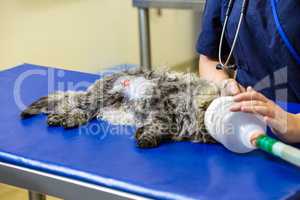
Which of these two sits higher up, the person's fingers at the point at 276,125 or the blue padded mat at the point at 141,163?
the person's fingers at the point at 276,125

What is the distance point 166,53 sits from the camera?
126 inches

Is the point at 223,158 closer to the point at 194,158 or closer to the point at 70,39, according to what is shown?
the point at 194,158

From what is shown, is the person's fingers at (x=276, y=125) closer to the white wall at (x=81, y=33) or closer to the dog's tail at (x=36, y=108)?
the dog's tail at (x=36, y=108)

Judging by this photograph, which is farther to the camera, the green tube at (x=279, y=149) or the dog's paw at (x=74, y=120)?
the dog's paw at (x=74, y=120)

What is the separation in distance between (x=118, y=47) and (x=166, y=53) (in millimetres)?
501

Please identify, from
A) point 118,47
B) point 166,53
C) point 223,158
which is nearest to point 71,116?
point 223,158

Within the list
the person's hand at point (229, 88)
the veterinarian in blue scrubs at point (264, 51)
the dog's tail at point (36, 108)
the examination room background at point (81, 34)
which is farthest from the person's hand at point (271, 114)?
the examination room background at point (81, 34)

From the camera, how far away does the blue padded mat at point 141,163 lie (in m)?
0.75

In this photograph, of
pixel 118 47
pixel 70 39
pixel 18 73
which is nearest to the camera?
pixel 18 73

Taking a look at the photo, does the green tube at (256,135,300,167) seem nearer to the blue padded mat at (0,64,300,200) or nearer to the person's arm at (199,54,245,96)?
the blue padded mat at (0,64,300,200)

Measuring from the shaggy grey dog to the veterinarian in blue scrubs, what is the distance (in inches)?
3.6

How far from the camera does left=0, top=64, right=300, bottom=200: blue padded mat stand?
0.75 metres

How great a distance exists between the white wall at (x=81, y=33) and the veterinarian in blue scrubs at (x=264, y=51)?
56 cm

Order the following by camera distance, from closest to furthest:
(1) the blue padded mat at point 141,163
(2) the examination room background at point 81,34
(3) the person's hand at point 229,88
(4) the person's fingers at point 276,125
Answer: (1) the blue padded mat at point 141,163 → (4) the person's fingers at point 276,125 → (3) the person's hand at point 229,88 → (2) the examination room background at point 81,34
